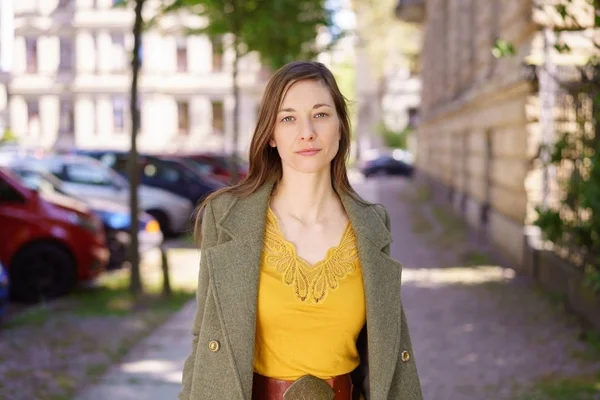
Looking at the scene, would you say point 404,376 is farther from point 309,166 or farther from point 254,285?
point 309,166

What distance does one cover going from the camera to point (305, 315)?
9.04 ft

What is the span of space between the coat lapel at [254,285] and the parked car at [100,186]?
39.1 feet

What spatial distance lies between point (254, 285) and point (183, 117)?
5058 centimetres

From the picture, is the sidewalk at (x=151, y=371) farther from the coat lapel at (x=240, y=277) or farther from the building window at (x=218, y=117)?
the building window at (x=218, y=117)

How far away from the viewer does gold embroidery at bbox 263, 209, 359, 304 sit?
2787mm

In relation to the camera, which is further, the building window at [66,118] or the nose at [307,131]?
the building window at [66,118]

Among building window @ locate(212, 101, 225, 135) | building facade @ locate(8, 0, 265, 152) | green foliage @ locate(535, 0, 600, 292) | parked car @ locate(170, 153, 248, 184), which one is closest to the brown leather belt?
green foliage @ locate(535, 0, 600, 292)

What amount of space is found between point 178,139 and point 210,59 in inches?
203

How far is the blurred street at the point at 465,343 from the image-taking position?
6449 mm

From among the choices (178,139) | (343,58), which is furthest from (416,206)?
(343,58)

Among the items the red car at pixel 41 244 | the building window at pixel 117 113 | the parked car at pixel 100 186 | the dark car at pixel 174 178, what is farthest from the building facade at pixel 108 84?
the red car at pixel 41 244

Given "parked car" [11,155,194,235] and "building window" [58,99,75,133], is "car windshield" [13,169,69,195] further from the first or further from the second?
"building window" [58,99,75,133]

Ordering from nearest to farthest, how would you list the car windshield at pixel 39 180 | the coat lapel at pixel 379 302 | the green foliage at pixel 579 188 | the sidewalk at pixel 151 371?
the coat lapel at pixel 379 302 → the sidewalk at pixel 151 371 → the green foliage at pixel 579 188 → the car windshield at pixel 39 180

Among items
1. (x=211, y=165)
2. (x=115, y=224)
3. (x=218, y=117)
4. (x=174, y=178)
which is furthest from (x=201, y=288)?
(x=218, y=117)
